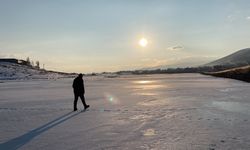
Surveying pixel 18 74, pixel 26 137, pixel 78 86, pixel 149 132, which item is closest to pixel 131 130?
pixel 149 132

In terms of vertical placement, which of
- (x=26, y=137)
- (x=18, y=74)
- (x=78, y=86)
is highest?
(x=78, y=86)

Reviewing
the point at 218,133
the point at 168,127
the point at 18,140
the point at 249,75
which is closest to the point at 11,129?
the point at 18,140

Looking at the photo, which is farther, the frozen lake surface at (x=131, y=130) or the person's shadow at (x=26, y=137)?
the person's shadow at (x=26, y=137)

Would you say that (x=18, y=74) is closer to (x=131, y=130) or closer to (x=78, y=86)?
(x=78, y=86)

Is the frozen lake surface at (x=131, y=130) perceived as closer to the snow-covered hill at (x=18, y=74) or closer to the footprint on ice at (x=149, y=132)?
the footprint on ice at (x=149, y=132)

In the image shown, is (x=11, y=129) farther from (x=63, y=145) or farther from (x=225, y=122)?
(x=225, y=122)

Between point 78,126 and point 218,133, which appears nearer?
point 218,133

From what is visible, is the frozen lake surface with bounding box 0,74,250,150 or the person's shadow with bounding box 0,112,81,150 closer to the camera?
the frozen lake surface with bounding box 0,74,250,150

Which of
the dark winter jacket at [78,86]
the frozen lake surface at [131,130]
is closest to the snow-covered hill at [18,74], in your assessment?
the dark winter jacket at [78,86]

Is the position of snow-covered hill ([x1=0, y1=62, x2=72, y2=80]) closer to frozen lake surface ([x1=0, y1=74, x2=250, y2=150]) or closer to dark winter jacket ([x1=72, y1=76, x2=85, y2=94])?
dark winter jacket ([x1=72, y1=76, x2=85, y2=94])

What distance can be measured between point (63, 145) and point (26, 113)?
7263mm

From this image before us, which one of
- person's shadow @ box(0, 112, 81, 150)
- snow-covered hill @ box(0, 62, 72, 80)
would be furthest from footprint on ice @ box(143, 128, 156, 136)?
snow-covered hill @ box(0, 62, 72, 80)

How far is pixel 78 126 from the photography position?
1088 centimetres

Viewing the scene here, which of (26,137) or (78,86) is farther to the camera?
(78,86)
